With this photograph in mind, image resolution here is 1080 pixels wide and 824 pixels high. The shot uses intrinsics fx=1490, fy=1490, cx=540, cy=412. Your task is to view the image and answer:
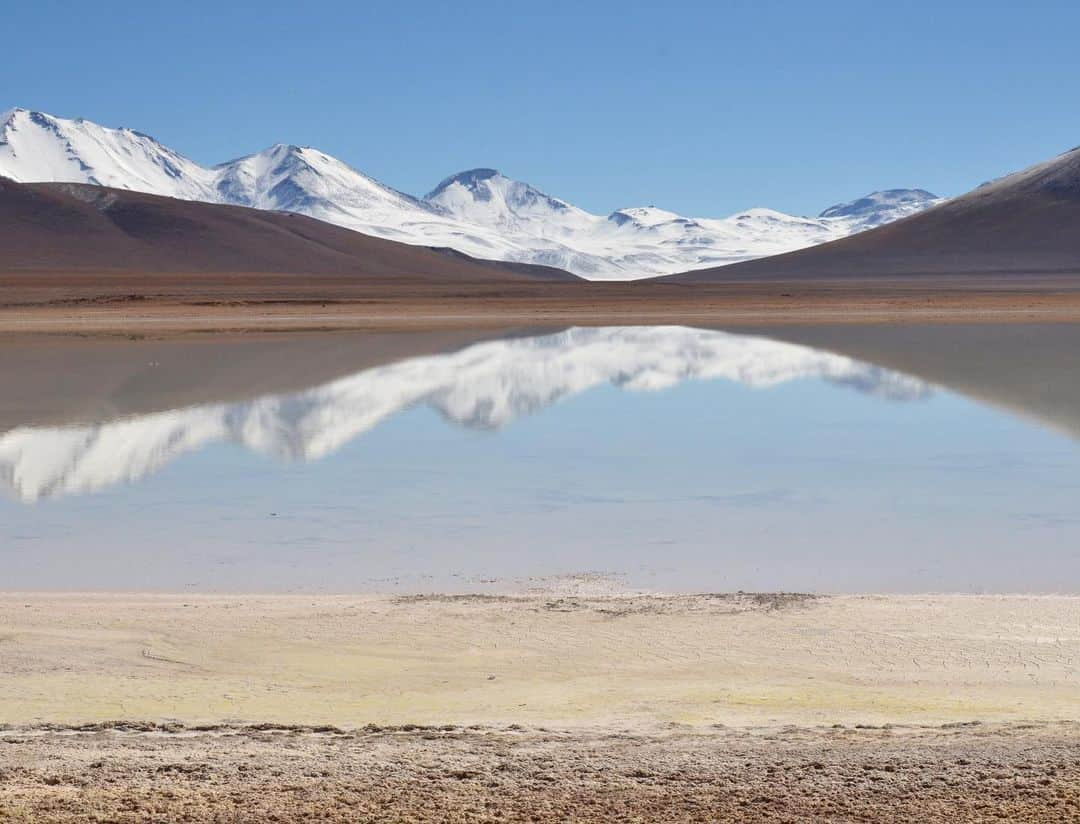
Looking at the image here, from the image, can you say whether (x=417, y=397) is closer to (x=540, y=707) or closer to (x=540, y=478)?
(x=540, y=478)

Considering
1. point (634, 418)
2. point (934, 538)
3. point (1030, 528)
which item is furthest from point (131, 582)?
point (634, 418)

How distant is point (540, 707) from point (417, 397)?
1378cm

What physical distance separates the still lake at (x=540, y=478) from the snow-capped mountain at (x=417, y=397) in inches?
2.8

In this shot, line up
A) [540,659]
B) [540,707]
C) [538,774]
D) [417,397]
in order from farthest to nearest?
[417,397], [540,659], [540,707], [538,774]

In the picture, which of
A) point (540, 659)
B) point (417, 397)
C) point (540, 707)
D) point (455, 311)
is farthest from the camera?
point (455, 311)

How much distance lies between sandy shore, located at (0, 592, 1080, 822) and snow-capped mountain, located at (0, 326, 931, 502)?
17.4 feet

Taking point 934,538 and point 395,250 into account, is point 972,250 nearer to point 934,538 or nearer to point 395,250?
point 395,250

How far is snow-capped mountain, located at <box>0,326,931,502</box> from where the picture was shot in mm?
13344

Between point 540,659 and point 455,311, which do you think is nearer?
point 540,659

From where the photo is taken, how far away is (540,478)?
12.2 m

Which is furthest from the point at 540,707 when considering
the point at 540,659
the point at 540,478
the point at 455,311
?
the point at 455,311

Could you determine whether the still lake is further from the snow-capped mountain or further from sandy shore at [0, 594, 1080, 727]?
sandy shore at [0, 594, 1080, 727]

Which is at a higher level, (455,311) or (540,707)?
(455,311)

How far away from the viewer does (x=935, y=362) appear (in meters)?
24.8
